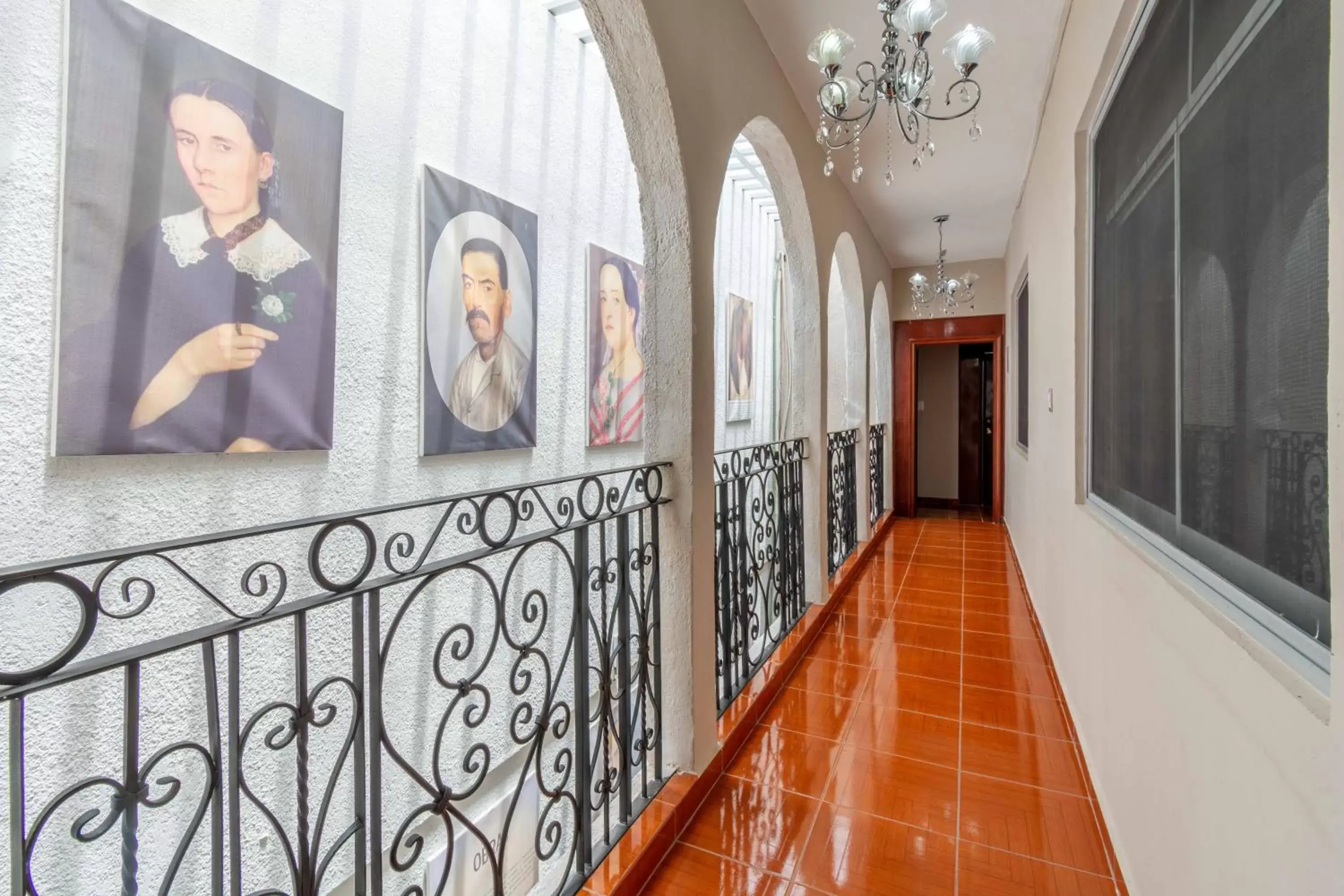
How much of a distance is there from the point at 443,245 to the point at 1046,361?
2799 millimetres

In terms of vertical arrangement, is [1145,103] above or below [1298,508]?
above

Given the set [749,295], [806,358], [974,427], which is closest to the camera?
[806,358]

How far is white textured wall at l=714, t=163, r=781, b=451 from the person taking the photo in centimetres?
473

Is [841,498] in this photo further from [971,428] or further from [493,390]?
[971,428]

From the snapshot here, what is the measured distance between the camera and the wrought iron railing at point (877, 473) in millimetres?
5383

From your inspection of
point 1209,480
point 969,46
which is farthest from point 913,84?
point 1209,480

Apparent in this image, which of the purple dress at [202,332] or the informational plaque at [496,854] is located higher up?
the purple dress at [202,332]

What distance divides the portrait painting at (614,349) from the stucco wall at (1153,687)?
1.92 metres

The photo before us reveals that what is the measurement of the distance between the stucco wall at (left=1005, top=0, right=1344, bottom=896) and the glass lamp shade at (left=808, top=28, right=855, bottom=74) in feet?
2.24

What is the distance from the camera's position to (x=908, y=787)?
1896 mm

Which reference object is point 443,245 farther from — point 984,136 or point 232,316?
point 984,136

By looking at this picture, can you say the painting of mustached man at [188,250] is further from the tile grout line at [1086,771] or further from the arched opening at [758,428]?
the tile grout line at [1086,771]

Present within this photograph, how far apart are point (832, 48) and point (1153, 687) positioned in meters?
1.76

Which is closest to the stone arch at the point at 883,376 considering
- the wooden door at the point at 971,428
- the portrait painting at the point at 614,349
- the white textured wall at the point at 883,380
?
the white textured wall at the point at 883,380
